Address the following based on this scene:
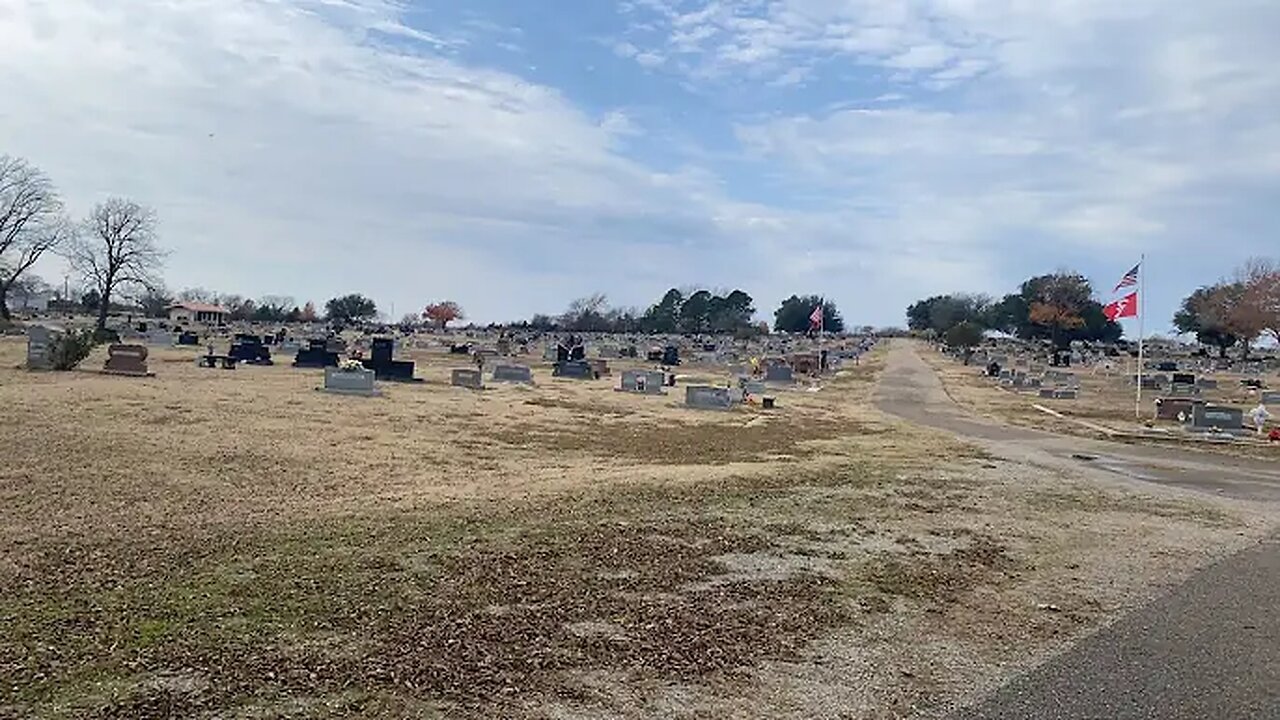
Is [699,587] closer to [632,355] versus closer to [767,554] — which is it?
[767,554]

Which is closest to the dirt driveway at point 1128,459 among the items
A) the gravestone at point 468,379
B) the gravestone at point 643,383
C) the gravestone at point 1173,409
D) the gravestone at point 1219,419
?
the gravestone at point 1219,419

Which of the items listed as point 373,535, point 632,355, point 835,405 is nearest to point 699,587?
point 373,535

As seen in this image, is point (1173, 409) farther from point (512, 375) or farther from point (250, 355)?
point (250, 355)

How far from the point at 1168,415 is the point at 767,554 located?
23.8 meters

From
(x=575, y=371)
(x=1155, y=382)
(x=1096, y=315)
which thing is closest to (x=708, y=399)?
(x=575, y=371)

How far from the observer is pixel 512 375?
3403 cm

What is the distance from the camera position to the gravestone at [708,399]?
27.4 m

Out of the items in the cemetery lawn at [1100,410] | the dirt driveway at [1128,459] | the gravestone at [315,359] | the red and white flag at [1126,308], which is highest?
the red and white flag at [1126,308]

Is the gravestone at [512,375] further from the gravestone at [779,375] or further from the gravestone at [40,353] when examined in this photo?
the gravestone at [40,353]

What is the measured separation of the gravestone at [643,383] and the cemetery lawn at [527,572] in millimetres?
15329

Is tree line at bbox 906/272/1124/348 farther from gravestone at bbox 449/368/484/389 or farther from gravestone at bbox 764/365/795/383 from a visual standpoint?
gravestone at bbox 449/368/484/389

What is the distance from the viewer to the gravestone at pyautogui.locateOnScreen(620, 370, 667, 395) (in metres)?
32.5

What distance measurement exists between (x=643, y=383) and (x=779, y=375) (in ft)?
34.4

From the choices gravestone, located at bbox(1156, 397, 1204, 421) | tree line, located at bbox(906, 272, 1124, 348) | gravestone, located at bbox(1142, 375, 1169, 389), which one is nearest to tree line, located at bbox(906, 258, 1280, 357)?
tree line, located at bbox(906, 272, 1124, 348)
